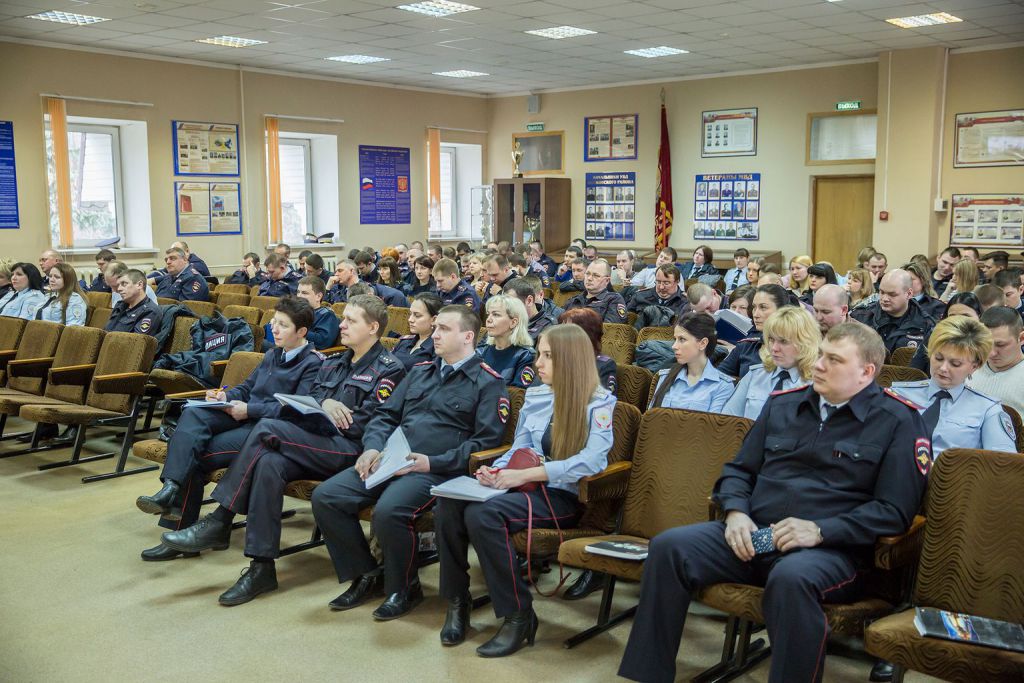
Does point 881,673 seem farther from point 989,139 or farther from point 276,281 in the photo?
point 989,139

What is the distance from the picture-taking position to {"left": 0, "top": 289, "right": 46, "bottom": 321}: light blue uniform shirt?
7188mm

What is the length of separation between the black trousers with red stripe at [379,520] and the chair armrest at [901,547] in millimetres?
1603

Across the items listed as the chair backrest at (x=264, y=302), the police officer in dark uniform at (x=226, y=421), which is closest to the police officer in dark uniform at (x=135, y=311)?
the chair backrest at (x=264, y=302)

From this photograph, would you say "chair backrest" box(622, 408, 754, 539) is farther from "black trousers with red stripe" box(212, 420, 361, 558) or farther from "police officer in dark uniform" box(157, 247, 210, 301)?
"police officer in dark uniform" box(157, 247, 210, 301)

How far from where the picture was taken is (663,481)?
3213mm

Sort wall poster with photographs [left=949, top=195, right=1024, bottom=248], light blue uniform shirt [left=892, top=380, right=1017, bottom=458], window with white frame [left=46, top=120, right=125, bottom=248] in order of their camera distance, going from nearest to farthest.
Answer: light blue uniform shirt [left=892, top=380, right=1017, bottom=458], wall poster with photographs [left=949, top=195, right=1024, bottom=248], window with white frame [left=46, top=120, right=125, bottom=248]

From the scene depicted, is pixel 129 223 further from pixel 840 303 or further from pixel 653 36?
pixel 840 303

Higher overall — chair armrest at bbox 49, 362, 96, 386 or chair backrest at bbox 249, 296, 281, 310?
chair backrest at bbox 249, 296, 281, 310

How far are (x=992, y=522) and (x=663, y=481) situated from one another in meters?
1.03

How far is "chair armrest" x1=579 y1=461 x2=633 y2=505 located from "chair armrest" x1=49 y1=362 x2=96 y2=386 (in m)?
3.48

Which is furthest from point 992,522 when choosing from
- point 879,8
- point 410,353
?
point 879,8

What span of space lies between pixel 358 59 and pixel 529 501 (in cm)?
943

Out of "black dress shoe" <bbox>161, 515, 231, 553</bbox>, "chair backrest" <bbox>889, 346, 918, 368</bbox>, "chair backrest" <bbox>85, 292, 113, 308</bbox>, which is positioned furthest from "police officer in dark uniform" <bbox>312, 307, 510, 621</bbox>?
"chair backrest" <bbox>85, 292, 113, 308</bbox>

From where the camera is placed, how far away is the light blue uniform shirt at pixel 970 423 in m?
2.98
